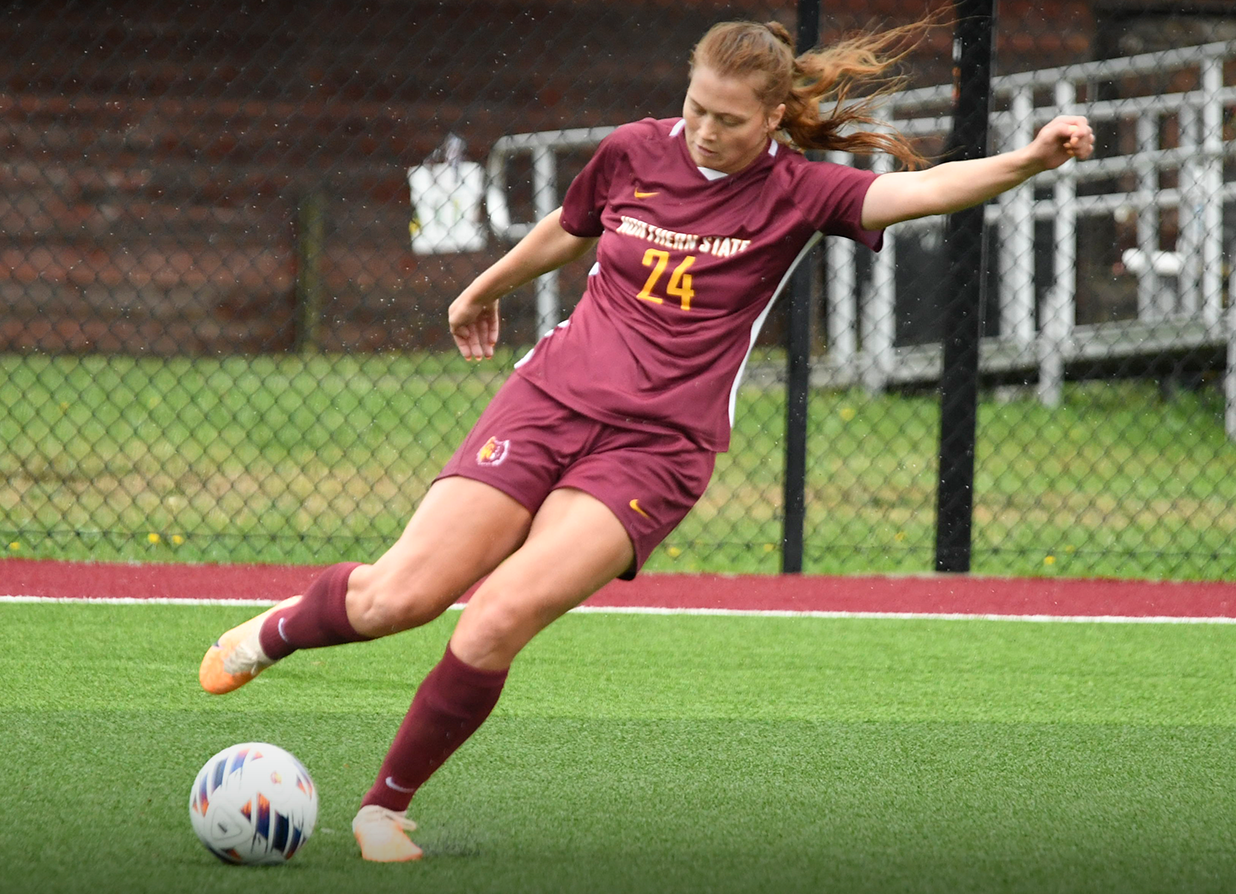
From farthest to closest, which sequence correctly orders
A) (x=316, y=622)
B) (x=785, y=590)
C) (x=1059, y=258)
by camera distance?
(x=1059, y=258) → (x=785, y=590) → (x=316, y=622)

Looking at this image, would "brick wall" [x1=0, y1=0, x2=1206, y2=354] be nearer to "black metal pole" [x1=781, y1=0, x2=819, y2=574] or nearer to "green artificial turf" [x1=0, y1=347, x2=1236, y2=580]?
"green artificial turf" [x1=0, y1=347, x2=1236, y2=580]

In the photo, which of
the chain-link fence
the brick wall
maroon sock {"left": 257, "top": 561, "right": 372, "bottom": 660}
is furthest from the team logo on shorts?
the brick wall

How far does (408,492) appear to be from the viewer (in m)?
7.64

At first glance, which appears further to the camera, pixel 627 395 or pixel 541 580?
pixel 627 395

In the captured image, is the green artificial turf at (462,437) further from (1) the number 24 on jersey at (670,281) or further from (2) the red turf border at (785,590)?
(1) the number 24 on jersey at (670,281)

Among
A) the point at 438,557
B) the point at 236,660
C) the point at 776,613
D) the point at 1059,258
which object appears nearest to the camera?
the point at 438,557

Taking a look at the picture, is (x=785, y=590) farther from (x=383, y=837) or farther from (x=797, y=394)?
(x=383, y=837)

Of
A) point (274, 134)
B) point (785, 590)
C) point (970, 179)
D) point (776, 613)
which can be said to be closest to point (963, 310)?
point (785, 590)

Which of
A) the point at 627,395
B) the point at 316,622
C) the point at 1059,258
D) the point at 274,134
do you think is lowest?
the point at 316,622

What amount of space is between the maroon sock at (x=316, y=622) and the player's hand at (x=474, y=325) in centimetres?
76

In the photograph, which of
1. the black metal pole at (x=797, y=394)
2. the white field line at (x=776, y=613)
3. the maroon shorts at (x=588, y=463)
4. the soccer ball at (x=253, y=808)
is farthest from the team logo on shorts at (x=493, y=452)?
the black metal pole at (x=797, y=394)

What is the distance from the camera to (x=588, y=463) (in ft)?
9.52

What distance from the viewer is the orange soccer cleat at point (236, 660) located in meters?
3.06

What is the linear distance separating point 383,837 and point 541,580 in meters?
0.59
